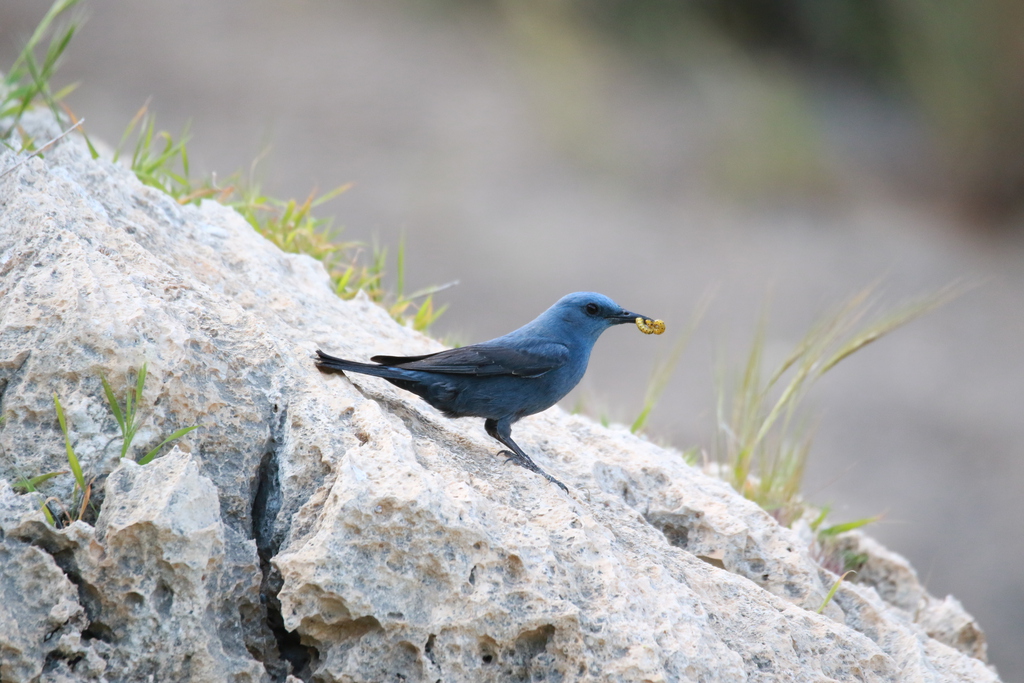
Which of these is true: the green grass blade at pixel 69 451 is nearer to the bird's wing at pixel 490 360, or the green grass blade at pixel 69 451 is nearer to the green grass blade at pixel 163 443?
the green grass blade at pixel 163 443

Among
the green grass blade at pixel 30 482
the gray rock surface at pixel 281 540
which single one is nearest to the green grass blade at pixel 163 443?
the gray rock surface at pixel 281 540

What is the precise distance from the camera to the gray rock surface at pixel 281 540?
1.95 m

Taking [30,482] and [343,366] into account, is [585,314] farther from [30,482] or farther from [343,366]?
[30,482]

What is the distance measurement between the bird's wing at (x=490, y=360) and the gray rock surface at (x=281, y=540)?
0.62 ft

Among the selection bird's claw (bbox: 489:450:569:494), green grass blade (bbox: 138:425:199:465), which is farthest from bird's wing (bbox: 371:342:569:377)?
green grass blade (bbox: 138:425:199:465)

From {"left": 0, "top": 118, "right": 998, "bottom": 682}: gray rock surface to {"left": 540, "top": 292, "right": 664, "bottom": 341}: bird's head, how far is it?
0.71m

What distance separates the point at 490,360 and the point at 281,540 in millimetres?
1097

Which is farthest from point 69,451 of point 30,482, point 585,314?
point 585,314

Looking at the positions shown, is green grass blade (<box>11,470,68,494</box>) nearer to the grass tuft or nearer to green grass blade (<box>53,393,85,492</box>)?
green grass blade (<box>53,393,85,492</box>)

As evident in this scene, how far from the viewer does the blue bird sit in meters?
2.93

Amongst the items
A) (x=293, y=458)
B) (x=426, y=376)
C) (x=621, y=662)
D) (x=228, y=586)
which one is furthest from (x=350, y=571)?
(x=426, y=376)

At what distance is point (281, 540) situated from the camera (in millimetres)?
2197

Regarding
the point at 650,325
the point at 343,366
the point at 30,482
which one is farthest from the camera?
the point at 650,325

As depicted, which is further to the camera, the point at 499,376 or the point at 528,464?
the point at 499,376
